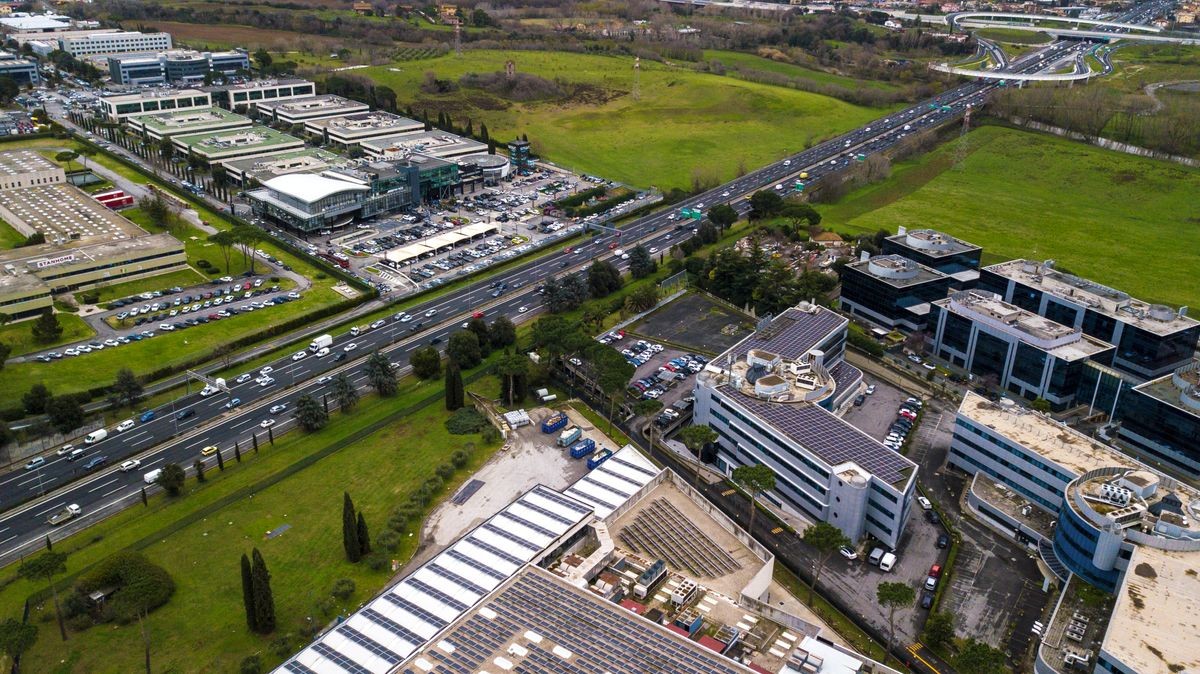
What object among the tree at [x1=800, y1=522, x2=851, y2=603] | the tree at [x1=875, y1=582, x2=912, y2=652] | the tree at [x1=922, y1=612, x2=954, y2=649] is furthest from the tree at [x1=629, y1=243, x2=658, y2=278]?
the tree at [x1=922, y1=612, x2=954, y2=649]

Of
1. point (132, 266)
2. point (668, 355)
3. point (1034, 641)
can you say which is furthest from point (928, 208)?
point (132, 266)

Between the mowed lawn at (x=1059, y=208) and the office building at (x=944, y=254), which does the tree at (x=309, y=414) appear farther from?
the mowed lawn at (x=1059, y=208)

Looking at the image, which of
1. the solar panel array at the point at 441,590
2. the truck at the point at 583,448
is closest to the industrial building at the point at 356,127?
the truck at the point at 583,448

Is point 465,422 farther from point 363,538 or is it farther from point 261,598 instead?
point 261,598

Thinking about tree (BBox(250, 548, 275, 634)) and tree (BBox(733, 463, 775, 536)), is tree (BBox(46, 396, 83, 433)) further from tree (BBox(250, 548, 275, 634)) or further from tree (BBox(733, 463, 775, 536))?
tree (BBox(733, 463, 775, 536))

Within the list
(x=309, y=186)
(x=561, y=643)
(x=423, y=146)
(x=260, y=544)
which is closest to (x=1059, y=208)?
(x=423, y=146)
